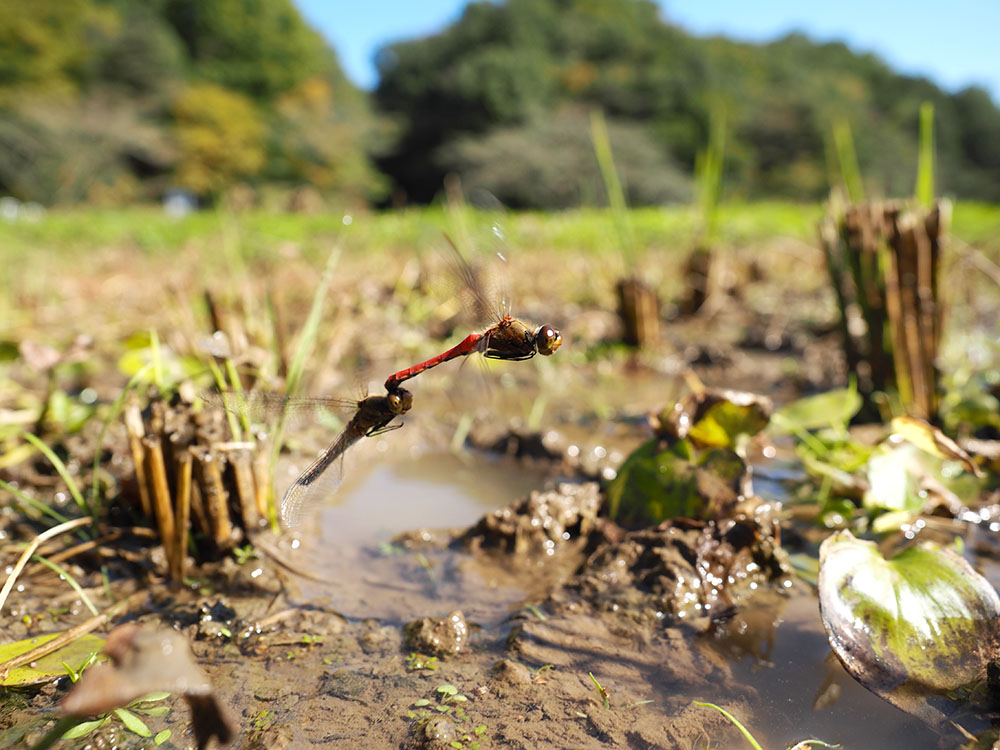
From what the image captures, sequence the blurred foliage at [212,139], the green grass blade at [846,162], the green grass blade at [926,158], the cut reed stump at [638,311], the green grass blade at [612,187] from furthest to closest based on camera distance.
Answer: the blurred foliage at [212,139] → the cut reed stump at [638,311] → the green grass blade at [612,187] → the green grass blade at [846,162] → the green grass blade at [926,158]

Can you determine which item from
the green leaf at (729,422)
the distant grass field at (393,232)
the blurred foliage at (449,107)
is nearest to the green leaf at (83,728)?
the green leaf at (729,422)

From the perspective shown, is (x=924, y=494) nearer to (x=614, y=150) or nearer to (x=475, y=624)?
(x=475, y=624)

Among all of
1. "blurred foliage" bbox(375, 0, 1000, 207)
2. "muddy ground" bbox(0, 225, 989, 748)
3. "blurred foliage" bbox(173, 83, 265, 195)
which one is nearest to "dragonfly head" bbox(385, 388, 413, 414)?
"muddy ground" bbox(0, 225, 989, 748)

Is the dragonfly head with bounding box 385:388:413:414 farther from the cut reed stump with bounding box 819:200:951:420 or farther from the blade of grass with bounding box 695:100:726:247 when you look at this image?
the blade of grass with bounding box 695:100:726:247

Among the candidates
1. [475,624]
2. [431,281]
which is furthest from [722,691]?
[431,281]

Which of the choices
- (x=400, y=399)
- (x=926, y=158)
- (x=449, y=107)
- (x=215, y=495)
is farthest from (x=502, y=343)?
(x=449, y=107)

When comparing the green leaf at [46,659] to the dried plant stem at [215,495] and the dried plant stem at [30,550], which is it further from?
the dried plant stem at [215,495]

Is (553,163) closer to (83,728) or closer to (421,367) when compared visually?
(421,367)
